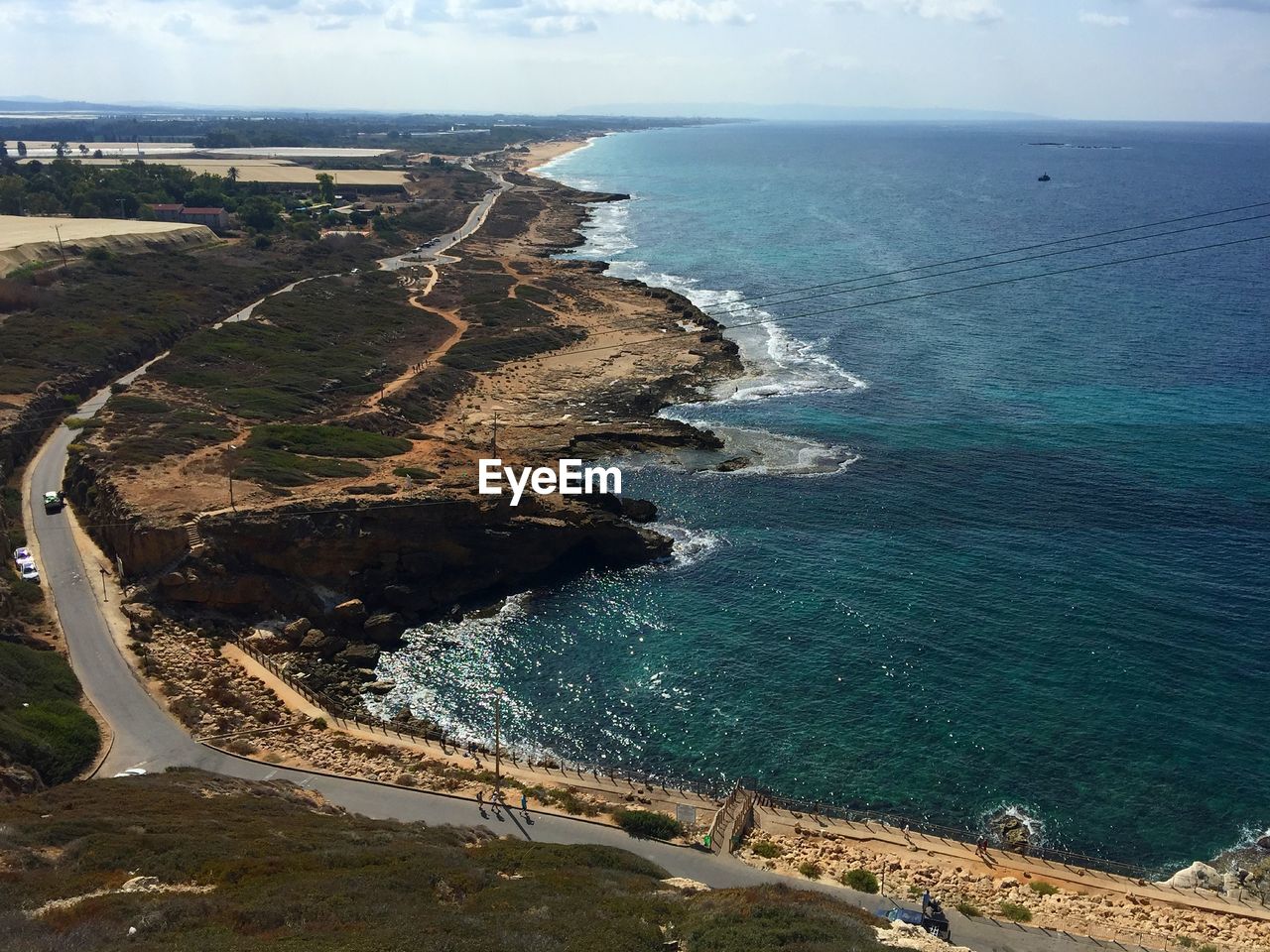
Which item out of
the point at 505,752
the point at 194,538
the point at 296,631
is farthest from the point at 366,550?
the point at 505,752

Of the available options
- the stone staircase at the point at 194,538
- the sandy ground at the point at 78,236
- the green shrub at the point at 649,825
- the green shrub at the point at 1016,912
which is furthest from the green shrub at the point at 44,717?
the sandy ground at the point at 78,236

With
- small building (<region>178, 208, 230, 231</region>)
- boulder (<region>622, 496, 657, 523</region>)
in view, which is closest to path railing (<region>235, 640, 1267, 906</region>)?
boulder (<region>622, 496, 657, 523</region>)


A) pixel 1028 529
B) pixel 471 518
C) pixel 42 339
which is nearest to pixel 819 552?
pixel 1028 529

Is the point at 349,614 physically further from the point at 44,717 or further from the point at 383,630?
the point at 44,717

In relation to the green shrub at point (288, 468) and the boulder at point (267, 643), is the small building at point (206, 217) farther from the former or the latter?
the boulder at point (267, 643)

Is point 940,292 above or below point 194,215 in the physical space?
below

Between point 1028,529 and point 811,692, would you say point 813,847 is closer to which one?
point 811,692

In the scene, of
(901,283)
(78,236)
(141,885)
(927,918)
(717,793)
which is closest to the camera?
(141,885)

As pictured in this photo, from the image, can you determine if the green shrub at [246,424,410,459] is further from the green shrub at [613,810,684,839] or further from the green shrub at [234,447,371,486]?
the green shrub at [613,810,684,839]
